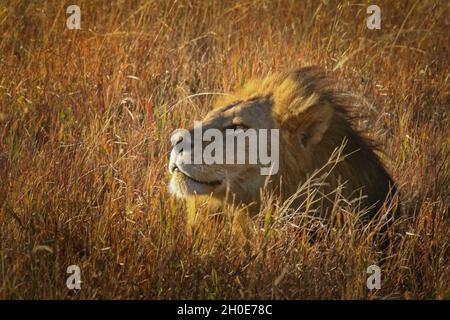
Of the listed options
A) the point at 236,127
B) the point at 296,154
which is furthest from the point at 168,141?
the point at 296,154

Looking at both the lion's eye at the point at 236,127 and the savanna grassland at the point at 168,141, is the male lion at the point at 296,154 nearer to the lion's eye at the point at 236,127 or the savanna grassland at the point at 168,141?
the lion's eye at the point at 236,127

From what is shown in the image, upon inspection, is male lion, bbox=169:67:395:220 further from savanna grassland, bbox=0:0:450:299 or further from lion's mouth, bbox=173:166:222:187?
savanna grassland, bbox=0:0:450:299

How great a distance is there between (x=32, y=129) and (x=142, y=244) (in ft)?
5.57

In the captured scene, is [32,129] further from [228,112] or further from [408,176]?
[408,176]

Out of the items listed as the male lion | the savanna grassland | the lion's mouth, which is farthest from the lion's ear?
the lion's mouth

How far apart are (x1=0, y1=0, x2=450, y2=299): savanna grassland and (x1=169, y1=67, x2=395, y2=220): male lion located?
0.14m

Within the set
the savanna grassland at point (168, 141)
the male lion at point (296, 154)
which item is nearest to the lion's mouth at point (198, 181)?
the male lion at point (296, 154)

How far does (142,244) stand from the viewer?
4625 mm

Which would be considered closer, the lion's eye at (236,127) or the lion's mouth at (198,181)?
the lion's mouth at (198,181)

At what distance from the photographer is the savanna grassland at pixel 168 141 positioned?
14.7ft

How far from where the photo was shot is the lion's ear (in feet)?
16.3

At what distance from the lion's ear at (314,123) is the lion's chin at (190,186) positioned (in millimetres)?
557
